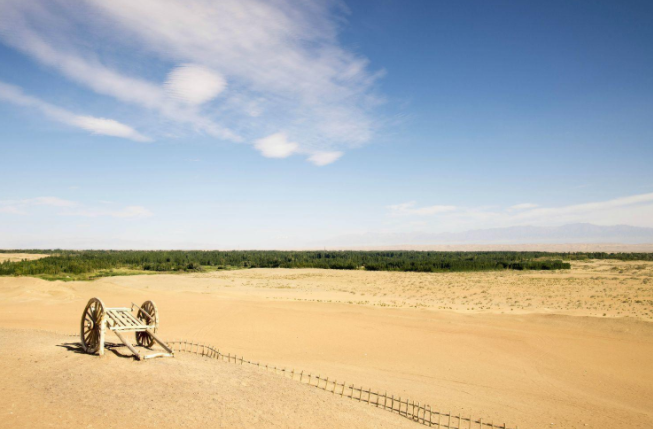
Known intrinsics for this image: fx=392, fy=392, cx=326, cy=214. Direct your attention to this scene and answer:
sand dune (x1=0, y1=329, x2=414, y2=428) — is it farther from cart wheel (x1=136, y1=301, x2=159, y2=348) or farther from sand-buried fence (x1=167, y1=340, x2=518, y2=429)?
cart wheel (x1=136, y1=301, x2=159, y2=348)

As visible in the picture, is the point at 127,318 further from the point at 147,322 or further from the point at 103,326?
the point at 103,326

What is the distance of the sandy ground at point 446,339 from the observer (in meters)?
16.7

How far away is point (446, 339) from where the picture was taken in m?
27.0

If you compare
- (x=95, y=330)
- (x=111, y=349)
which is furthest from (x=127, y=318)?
(x=95, y=330)

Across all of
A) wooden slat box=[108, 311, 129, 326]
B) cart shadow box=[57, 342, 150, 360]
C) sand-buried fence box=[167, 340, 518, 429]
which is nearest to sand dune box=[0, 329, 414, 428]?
cart shadow box=[57, 342, 150, 360]

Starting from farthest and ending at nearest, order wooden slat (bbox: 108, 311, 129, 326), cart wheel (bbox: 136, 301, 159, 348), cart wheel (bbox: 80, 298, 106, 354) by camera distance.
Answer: cart wheel (bbox: 136, 301, 159, 348) → wooden slat (bbox: 108, 311, 129, 326) → cart wheel (bbox: 80, 298, 106, 354)

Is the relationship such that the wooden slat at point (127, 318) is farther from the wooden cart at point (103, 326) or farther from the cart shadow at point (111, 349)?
the cart shadow at point (111, 349)

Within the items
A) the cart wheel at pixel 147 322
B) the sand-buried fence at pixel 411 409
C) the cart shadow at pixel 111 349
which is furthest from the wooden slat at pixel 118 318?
the sand-buried fence at pixel 411 409

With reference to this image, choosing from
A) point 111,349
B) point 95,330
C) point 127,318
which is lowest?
point 111,349

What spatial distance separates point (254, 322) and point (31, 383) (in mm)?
19986

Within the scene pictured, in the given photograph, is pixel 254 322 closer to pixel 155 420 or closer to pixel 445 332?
pixel 445 332

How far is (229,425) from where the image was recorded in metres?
11.2

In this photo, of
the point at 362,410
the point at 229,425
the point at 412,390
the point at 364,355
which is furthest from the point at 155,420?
the point at 364,355

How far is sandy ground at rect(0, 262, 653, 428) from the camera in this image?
16.7 metres
